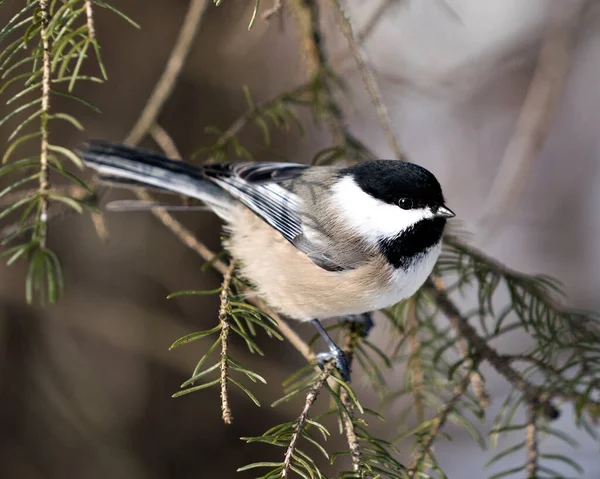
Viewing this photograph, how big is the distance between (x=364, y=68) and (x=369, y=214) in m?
0.35

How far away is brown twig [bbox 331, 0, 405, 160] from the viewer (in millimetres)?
1357

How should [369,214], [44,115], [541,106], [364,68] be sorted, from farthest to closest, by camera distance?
[541,106], [369,214], [364,68], [44,115]

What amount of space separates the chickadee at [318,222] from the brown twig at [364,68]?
0.29 feet

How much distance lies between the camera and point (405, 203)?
145 cm

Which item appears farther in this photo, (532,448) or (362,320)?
(362,320)

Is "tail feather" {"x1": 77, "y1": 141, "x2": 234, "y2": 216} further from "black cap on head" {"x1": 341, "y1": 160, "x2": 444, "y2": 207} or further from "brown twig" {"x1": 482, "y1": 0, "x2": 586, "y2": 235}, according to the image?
"brown twig" {"x1": 482, "y1": 0, "x2": 586, "y2": 235}

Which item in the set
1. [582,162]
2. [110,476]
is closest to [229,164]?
[110,476]

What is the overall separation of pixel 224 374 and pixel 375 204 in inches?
27.7

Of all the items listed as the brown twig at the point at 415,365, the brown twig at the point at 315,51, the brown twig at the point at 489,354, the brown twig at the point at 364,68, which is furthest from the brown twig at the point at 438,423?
the brown twig at the point at 315,51

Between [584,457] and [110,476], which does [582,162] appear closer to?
[584,457]

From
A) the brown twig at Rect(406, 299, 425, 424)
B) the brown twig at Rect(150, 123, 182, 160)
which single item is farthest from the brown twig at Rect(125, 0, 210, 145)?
the brown twig at Rect(406, 299, 425, 424)

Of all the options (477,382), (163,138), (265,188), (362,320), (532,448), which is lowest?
(532,448)

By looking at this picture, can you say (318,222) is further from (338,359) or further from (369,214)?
(338,359)

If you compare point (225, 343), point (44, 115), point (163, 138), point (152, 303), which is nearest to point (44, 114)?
point (44, 115)
